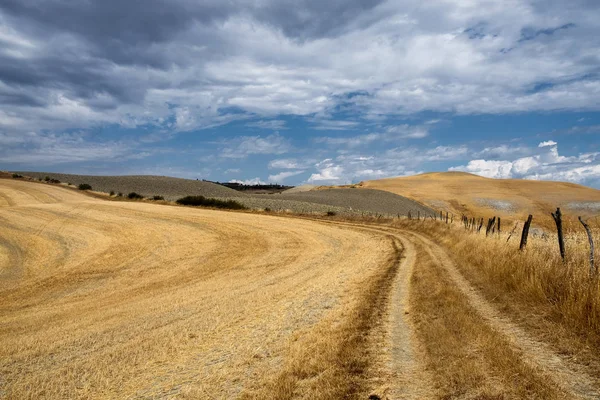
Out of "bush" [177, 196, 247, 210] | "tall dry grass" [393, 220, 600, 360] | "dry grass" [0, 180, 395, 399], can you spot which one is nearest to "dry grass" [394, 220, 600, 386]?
"tall dry grass" [393, 220, 600, 360]

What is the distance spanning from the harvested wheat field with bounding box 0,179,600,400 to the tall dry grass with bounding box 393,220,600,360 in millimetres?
60

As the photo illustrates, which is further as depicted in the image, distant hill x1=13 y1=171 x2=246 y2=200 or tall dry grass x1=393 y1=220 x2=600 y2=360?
distant hill x1=13 y1=171 x2=246 y2=200

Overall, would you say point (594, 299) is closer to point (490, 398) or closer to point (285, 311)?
point (490, 398)

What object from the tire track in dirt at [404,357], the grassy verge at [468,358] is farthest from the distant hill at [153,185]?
the grassy verge at [468,358]

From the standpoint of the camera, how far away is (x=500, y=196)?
118 meters

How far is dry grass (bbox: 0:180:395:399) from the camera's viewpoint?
666 centimetres

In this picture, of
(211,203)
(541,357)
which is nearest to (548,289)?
(541,357)

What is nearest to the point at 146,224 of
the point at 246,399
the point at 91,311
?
the point at 91,311

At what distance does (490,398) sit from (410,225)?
32945mm

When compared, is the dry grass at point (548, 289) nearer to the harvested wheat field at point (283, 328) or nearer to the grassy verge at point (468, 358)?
the harvested wheat field at point (283, 328)

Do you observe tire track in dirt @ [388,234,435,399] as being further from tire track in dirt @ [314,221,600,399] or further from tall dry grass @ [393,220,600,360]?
tall dry grass @ [393,220,600,360]

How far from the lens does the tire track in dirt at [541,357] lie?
19.4ft

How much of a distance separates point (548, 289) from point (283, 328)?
671 cm

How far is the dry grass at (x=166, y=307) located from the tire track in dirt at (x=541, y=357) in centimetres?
274
